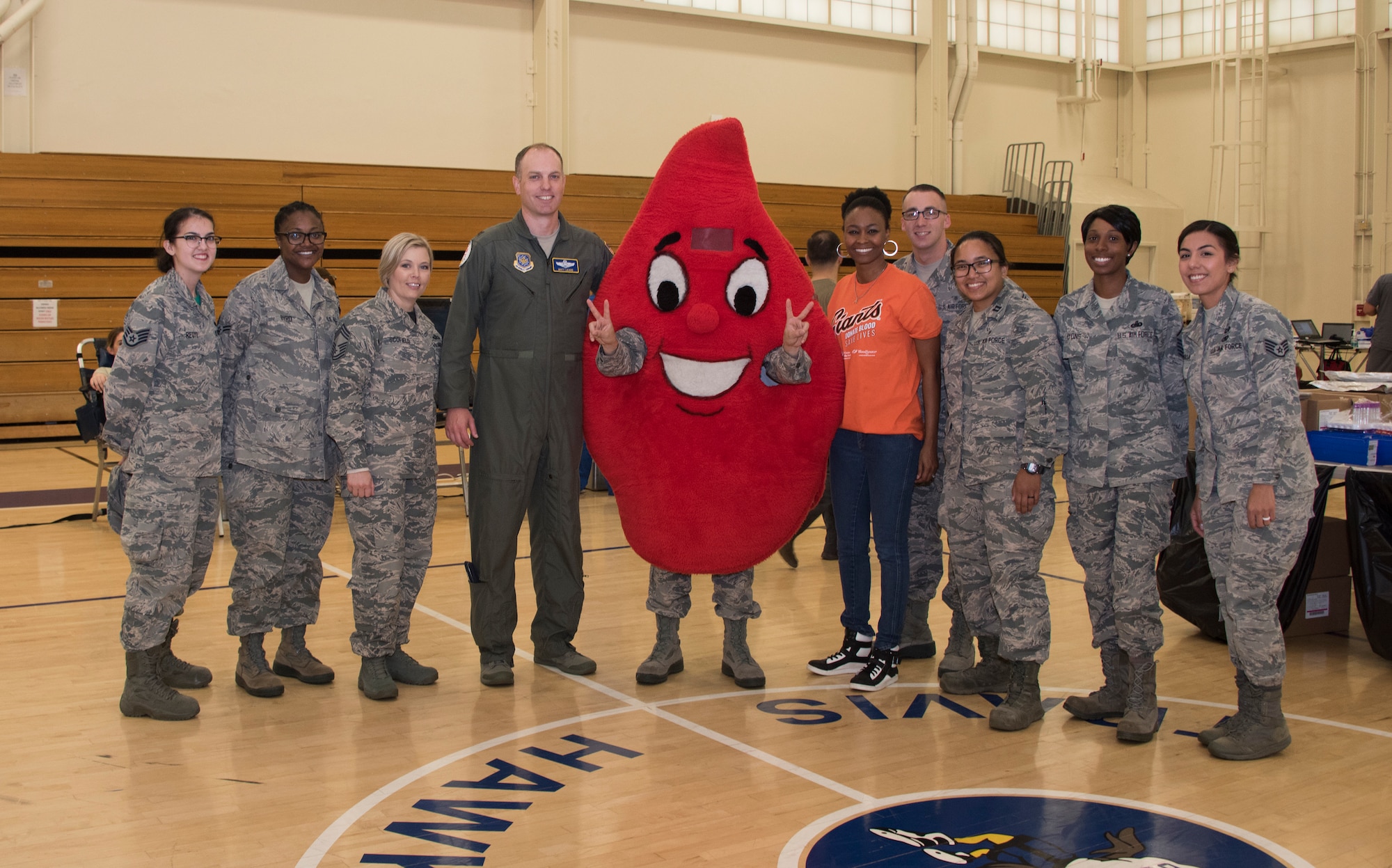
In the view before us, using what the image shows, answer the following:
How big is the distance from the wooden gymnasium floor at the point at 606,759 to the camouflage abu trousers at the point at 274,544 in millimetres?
252

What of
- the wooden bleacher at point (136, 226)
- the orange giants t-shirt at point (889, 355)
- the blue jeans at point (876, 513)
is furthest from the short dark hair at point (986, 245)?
the wooden bleacher at point (136, 226)

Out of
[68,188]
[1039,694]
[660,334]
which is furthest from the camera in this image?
[68,188]

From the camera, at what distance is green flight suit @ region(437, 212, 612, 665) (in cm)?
363

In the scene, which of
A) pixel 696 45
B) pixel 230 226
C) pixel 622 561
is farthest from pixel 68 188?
pixel 622 561

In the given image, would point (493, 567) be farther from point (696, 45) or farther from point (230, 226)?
point (696, 45)

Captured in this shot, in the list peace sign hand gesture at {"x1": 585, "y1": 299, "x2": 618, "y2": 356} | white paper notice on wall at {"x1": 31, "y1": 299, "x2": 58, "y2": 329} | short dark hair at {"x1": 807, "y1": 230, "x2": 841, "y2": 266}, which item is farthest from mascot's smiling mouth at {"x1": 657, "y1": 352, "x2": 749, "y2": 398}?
white paper notice on wall at {"x1": 31, "y1": 299, "x2": 58, "y2": 329}

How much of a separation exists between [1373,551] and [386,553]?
327 centimetres

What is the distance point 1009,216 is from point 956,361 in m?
11.3

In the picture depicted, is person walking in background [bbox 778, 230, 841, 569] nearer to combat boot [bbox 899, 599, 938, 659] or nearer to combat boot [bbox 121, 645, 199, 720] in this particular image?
combat boot [bbox 899, 599, 938, 659]

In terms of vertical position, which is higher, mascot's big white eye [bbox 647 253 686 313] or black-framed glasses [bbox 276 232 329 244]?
black-framed glasses [bbox 276 232 329 244]

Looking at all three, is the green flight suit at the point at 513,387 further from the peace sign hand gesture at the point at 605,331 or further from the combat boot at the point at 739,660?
the combat boot at the point at 739,660

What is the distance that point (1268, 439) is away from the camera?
2.97 metres

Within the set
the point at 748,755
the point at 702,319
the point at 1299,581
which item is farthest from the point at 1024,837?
the point at 1299,581

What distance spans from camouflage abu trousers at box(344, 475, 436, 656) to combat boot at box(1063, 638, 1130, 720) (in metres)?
2.02
